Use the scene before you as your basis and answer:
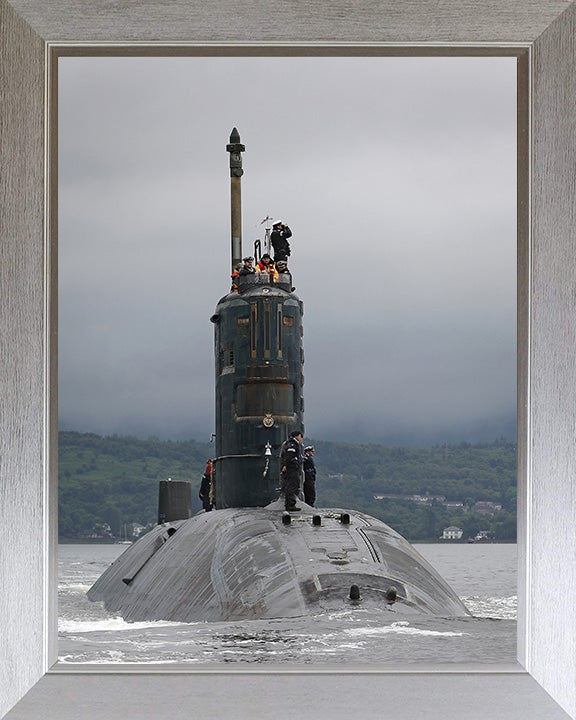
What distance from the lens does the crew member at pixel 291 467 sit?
1247cm

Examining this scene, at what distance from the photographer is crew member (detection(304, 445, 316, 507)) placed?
13620mm

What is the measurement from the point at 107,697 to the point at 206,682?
0.43 m

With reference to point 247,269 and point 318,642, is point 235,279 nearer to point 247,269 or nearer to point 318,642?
point 247,269

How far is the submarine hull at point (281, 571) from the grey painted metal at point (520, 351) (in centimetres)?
504

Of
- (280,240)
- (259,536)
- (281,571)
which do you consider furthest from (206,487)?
(281,571)

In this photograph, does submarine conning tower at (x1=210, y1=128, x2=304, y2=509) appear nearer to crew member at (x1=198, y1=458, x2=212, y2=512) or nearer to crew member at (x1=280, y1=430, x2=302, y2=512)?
crew member at (x1=280, y1=430, x2=302, y2=512)

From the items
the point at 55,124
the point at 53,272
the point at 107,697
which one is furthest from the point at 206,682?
the point at 55,124

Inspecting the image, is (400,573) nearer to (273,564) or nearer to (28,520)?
(273,564)

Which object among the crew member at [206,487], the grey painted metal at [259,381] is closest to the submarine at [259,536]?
the grey painted metal at [259,381]

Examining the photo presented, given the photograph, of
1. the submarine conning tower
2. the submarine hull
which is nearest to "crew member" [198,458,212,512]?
the submarine hull

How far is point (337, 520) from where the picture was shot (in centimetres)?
1237

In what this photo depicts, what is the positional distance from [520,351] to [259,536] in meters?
7.61

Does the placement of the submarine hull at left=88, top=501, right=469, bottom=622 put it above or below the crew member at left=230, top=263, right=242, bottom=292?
below

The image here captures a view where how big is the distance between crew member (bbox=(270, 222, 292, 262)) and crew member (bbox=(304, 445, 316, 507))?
2.54 meters
